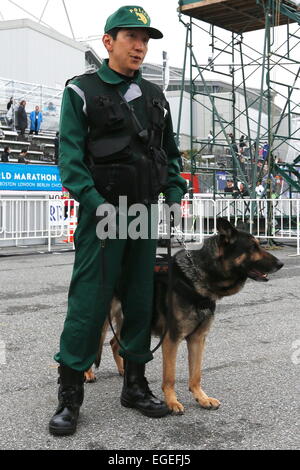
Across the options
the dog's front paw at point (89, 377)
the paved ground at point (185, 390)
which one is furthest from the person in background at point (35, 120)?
the dog's front paw at point (89, 377)

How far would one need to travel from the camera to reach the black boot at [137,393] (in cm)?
299

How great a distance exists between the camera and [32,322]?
5.27 m

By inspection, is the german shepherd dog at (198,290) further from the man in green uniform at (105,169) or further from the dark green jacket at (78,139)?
the dark green jacket at (78,139)

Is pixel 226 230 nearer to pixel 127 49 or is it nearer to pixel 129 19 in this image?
pixel 127 49

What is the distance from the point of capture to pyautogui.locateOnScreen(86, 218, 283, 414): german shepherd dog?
3064 millimetres

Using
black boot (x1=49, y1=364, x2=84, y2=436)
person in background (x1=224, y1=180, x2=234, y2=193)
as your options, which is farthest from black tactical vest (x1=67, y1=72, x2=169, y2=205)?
person in background (x1=224, y1=180, x2=234, y2=193)

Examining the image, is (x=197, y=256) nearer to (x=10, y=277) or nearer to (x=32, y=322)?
(x=32, y=322)

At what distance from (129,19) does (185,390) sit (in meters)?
2.15

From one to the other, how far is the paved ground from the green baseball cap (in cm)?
201

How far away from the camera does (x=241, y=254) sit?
3182 mm

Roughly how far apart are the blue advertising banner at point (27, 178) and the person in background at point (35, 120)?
6.74 metres

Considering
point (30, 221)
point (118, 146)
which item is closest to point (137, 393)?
point (118, 146)

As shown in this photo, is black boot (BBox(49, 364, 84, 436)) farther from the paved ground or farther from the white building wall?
the white building wall
